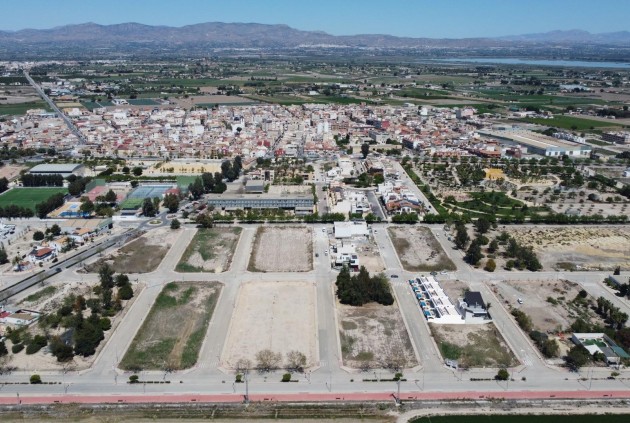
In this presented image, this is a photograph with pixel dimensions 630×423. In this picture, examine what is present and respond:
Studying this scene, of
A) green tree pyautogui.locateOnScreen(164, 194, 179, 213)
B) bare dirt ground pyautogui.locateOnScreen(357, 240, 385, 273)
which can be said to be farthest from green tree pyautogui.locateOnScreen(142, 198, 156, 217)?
bare dirt ground pyautogui.locateOnScreen(357, 240, 385, 273)

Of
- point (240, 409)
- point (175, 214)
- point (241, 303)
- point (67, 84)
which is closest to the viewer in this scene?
point (240, 409)

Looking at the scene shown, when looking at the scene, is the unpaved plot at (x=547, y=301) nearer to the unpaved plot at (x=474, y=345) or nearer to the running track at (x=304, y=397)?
the unpaved plot at (x=474, y=345)

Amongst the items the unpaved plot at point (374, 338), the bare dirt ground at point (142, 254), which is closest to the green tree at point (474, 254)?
the unpaved plot at point (374, 338)

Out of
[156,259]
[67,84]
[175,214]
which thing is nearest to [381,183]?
[175,214]

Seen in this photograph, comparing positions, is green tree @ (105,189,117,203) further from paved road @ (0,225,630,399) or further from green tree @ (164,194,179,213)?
paved road @ (0,225,630,399)

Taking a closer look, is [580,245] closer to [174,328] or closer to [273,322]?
[273,322]

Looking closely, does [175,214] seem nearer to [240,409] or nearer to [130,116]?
[240,409]
